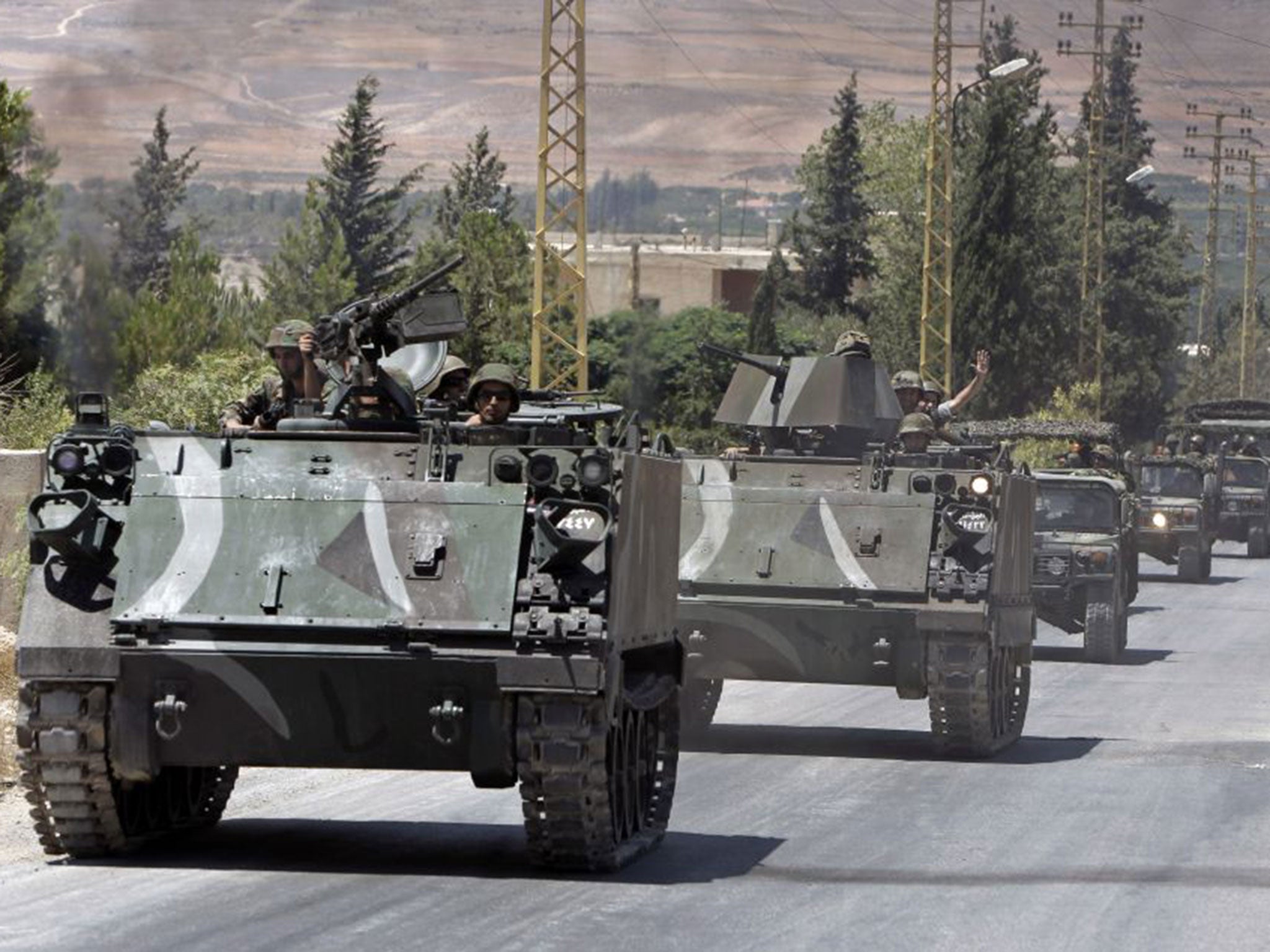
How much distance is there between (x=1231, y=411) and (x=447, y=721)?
5275 centimetres

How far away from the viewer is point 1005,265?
→ 6306 cm

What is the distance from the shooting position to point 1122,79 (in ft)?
334

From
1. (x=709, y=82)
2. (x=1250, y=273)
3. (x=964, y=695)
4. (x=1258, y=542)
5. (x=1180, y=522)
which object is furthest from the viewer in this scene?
(x=1250, y=273)

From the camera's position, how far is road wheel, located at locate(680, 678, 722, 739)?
1945cm

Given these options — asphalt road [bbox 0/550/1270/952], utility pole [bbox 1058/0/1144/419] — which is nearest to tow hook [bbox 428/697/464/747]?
asphalt road [bbox 0/550/1270/952]

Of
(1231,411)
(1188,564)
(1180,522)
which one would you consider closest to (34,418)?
(1180,522)

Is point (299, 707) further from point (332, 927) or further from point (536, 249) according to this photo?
point (536, 249)

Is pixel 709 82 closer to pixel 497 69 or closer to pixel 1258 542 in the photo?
pixel 1258 542

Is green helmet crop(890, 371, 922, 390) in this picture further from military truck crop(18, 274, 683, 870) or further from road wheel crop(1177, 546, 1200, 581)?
road wheel crop(1177, 546, 1200, 581)

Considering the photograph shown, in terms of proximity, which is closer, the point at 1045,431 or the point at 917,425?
the point at 917,425

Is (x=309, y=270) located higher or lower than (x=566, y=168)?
lower

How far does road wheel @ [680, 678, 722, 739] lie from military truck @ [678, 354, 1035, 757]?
0.07 feet

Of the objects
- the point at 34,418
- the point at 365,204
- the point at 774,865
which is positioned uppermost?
the point at 365,204

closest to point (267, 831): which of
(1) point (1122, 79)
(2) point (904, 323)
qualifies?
(2) point (904, 323)
